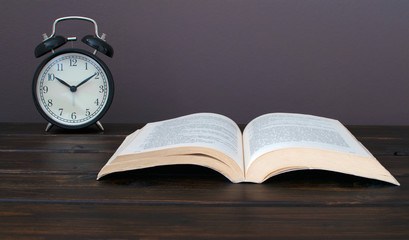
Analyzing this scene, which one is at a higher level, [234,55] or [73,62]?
[234,55]

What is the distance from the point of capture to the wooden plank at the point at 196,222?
621 millimetres

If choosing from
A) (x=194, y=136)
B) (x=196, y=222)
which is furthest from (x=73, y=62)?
(x=196, y=222)

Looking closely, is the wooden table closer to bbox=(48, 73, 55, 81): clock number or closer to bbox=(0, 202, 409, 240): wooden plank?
bbox=(0, 202, 409, 240): wooden plank

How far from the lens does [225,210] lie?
0.71m

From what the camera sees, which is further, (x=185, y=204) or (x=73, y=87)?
(x=73, y=87)

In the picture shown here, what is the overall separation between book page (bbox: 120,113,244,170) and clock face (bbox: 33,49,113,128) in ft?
0.95

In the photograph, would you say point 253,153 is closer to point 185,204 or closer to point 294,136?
point 294,136

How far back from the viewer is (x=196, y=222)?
26.0 inches

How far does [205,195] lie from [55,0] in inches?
A: 67.1

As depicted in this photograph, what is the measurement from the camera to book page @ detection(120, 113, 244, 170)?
0.92 meters

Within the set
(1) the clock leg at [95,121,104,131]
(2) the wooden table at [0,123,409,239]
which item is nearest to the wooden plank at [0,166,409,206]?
(2) the wooden table at [0,123,409,239]

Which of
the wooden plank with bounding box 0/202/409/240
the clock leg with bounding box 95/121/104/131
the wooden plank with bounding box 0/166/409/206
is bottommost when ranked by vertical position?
the wooden plank with bounding box 0/202/409/240

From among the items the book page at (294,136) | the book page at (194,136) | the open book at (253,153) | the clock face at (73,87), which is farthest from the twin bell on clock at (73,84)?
the book page at (294,136)

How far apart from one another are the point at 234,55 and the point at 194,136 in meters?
1.36
